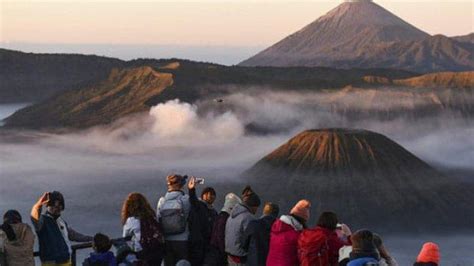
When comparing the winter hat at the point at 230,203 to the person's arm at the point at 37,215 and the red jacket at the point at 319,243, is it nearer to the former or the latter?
the red jacket at the point at 319,243

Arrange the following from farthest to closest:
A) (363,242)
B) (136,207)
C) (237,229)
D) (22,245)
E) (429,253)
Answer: (237,229)
(136,207)
(22,245)
(429,253)
(363,242)

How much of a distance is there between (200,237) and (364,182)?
10974 centimetres

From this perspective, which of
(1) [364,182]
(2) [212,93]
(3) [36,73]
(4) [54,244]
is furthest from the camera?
(3) [36,73]

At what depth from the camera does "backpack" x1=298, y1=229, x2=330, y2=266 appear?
36.7 ft

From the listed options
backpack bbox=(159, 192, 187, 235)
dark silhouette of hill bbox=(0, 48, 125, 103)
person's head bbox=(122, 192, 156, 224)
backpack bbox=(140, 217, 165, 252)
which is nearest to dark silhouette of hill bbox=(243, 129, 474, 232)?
dark silhouette of hill bbox=(0, 48, 125, 103)

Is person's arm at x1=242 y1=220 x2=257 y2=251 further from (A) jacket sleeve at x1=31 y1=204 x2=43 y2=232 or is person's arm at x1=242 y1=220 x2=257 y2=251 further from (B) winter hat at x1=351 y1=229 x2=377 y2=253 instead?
(A) jacket sleeve at x1=31 y1=204 x2=43 y2=232

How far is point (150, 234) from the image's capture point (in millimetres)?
12086

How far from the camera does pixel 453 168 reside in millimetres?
150875

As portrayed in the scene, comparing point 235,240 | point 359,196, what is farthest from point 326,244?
point 359,196

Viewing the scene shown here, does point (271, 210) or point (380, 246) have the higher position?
point (271, 210)

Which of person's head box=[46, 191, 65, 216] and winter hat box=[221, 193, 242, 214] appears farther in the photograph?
winter hat box=[221, 193, 242, 214]

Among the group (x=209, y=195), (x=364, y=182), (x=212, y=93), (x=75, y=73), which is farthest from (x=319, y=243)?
(x=75, y=73)

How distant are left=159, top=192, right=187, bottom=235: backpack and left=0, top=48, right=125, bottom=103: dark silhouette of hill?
600 ft

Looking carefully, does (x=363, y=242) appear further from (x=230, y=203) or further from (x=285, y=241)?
(x=230, y=203)
